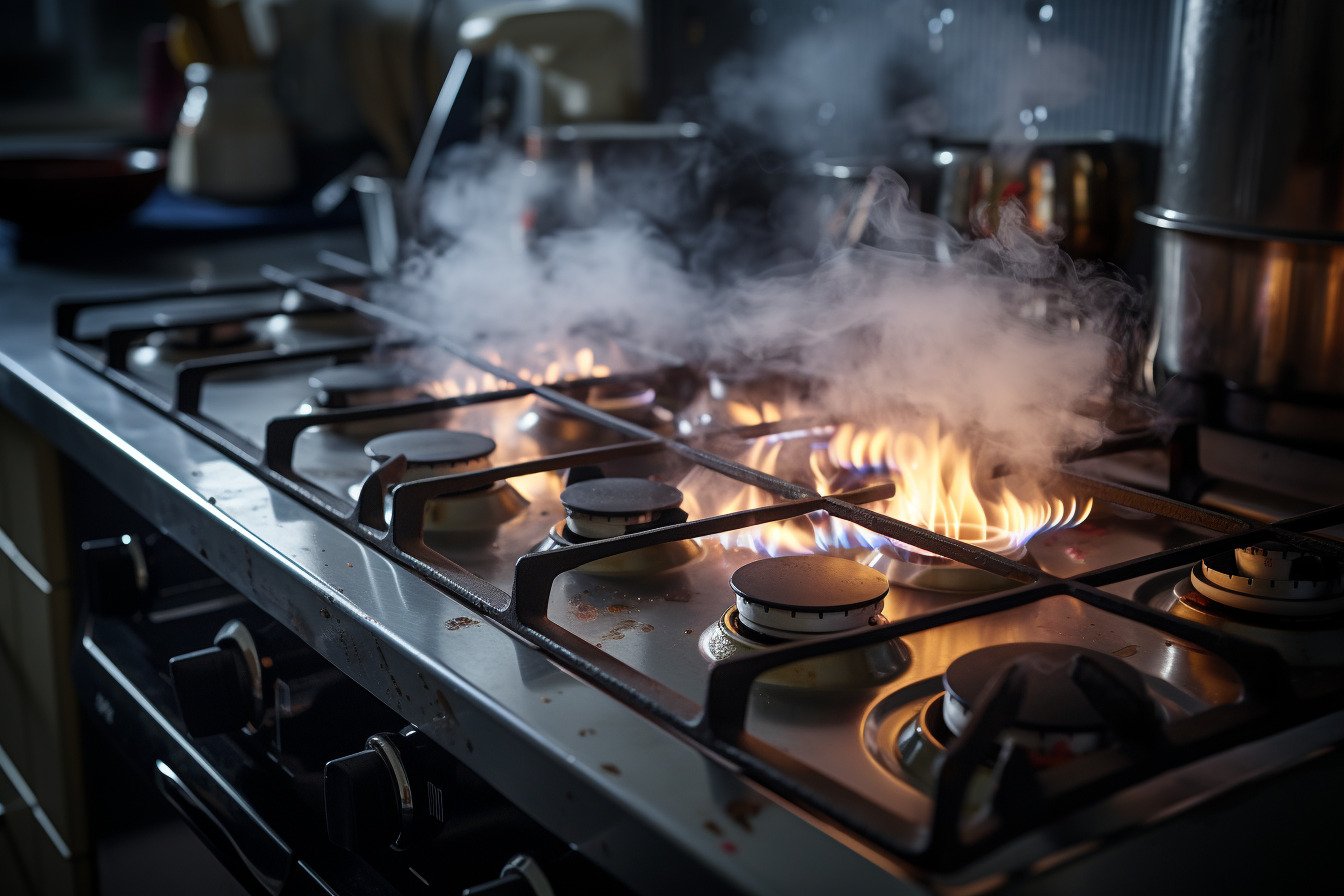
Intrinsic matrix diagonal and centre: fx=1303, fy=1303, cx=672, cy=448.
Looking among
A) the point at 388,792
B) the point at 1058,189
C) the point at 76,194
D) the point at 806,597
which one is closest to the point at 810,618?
the point at 806,597

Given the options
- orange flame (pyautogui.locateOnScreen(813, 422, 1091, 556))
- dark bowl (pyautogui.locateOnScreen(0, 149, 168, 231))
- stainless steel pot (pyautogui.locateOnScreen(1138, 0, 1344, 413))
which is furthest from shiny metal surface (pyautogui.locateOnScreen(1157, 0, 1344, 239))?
dark bowl (pyautogui.locateOnScreen(0, 149, 168, 231))

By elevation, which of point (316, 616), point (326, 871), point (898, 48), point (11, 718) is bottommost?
point (11, 718)

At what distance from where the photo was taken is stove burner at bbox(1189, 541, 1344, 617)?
0.67 meters

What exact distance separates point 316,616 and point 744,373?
1.61 ft

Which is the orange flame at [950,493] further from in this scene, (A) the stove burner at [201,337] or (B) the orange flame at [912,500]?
(A) the stove burner at [201,337]

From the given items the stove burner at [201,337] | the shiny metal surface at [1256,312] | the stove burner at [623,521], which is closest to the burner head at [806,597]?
the stove burner at [623,521]

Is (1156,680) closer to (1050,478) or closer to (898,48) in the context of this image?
(1050,478)

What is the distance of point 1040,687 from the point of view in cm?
54

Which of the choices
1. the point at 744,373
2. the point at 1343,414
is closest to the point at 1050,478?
the point at 1343,414

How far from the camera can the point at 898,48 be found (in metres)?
1.35

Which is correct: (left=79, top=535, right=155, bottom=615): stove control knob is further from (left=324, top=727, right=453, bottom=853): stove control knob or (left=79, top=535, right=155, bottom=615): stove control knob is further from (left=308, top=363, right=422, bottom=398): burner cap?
(left=324, top=727, right=453, bottom=853): stove control knob

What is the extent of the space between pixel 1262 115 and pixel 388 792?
69 cm

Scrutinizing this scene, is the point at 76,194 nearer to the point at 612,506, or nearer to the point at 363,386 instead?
the point at 363,386

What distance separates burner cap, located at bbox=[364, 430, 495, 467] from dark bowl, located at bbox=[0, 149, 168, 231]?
3.92 feet
